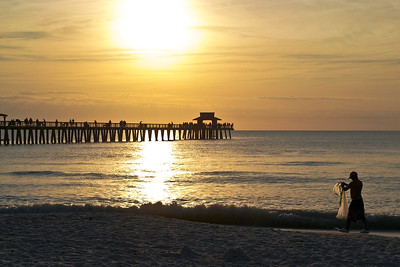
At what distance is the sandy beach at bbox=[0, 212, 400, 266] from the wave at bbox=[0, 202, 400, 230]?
2.08 m

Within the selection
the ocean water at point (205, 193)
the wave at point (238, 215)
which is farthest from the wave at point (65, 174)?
the wave at point (238, 215)

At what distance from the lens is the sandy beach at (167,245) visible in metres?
9.18

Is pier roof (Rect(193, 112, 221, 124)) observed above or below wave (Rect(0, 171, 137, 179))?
above

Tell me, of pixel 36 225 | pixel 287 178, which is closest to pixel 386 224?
pixel 36 225

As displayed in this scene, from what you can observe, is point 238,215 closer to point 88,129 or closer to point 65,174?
point 65,174

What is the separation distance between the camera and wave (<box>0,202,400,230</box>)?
14.7m

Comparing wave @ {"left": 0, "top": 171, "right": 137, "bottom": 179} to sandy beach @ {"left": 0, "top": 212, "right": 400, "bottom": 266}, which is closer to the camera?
sandy beach @ {"left": 0, "top": 212, "right": 400, "bottom": 266}

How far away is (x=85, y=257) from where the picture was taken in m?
9.22

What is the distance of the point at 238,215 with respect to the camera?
15516 millimetres

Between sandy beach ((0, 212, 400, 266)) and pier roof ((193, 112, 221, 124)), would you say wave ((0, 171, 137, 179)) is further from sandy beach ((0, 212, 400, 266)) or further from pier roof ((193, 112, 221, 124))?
pier roof ((193, 112, 221, 124))

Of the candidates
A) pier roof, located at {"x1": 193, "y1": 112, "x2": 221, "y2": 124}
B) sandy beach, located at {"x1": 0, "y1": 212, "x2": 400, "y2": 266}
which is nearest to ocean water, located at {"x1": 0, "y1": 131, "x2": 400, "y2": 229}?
Answer: sandy beach, located at {"x1": 0, "y1": 212, "x2": 400, "y2": 266}

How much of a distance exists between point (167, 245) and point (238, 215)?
5.42 metres

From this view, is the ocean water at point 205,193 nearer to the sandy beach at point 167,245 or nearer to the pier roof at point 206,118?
the sandy beach at point 167,245

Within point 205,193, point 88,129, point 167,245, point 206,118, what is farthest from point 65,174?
point 206,118
